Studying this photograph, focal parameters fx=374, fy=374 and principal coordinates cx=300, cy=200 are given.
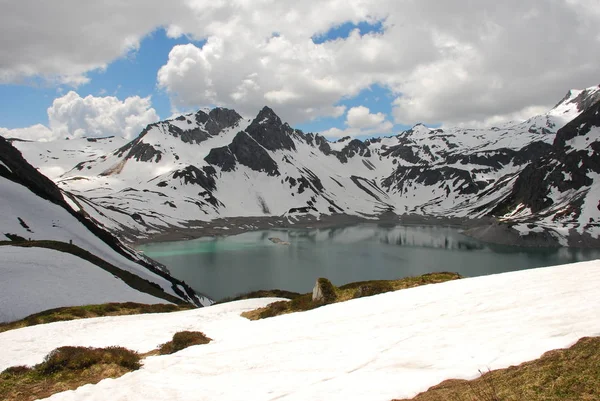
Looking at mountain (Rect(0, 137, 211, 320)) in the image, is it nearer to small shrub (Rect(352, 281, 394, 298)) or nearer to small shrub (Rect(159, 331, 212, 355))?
small shrub (Rect(159, 331, 212, 355))

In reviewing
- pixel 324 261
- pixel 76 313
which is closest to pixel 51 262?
pixel 76 313

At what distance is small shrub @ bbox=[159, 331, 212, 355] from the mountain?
21.5m

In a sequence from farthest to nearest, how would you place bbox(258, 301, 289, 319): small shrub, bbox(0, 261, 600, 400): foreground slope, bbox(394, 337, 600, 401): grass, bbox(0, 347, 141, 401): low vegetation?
1. bbox(258, 301, 289, 319): small shrub
2. bbox(0, 347, 141, 401): low vegetation
3. bbox(0, 261, 600, 400): foreground slope
4. bbox(394, 337, 600, 401): grass

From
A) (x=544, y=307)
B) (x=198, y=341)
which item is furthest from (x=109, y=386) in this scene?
Result: (x=544, y=307)

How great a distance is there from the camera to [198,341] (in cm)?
2062

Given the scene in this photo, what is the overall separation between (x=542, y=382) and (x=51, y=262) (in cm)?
4661

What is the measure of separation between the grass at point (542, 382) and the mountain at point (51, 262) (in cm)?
3763

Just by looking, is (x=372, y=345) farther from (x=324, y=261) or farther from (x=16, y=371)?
(x=324, y=261)

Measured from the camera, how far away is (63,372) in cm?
1584

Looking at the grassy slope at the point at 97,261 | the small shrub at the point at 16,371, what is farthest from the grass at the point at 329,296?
the grassy slope at the point at 97,261

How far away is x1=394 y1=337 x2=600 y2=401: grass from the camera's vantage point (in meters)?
8.00

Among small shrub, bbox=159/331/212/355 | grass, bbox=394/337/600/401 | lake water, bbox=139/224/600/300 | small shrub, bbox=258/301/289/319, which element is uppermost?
grass, bbox=394/337/600/401

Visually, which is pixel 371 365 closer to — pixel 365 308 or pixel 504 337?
pixel 504 337

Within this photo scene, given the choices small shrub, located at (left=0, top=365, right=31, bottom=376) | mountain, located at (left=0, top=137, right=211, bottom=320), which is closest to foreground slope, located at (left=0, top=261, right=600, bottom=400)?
small shrub, located at (left=0, top=365, right=31, bottom=376)
